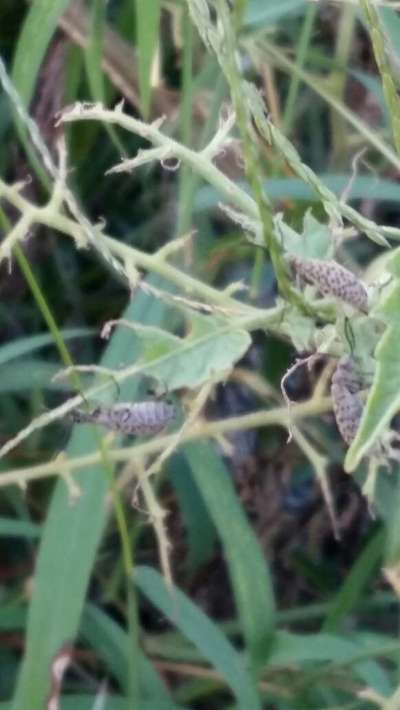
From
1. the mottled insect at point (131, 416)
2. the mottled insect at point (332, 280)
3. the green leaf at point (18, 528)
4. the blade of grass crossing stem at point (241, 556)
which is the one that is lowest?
the blade of grass crossing stem at point (241, 556)

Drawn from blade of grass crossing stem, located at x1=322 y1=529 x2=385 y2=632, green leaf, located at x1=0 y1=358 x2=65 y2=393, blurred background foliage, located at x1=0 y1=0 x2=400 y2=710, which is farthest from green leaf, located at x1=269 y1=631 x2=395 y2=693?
green leaf, located at x1=0 y1=358 x2=65 y2=393

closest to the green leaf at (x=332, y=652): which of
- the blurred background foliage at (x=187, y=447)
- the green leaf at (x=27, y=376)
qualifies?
the blurred background foliage at (x=187, y=447)

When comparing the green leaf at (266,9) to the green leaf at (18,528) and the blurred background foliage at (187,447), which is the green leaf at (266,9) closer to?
the blurred background foliage at (187,447)

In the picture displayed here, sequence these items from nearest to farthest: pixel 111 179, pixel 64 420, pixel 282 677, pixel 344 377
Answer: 1. pixel 344 377
2. pixel 282 677
3. pixel 64 420
4. pixel 111 179

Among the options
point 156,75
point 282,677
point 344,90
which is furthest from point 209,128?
point 282,677

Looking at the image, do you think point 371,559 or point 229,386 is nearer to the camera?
point 371,559

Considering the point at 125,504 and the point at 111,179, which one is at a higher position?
the point at 111,179

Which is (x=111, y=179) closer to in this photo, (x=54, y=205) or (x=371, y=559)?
(x=371, y=559)
